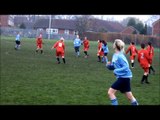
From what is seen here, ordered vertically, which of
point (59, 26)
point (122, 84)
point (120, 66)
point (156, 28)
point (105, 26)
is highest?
point (105, 26)

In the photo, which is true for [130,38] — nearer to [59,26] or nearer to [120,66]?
[59,26]

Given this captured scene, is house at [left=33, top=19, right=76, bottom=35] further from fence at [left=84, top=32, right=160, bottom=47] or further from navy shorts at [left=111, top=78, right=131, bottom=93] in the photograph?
navy shorts at [left=111, top=78, right=131, bottom=93]

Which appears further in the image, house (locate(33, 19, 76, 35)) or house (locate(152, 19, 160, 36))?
house (locate(33, 19, 76, 35))

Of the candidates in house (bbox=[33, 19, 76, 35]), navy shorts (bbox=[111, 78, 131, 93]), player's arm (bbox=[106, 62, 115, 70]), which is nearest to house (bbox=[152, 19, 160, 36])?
house (bbox=[33, 19, 76, 35])

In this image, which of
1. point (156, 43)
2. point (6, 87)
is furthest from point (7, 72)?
point (156, 43)

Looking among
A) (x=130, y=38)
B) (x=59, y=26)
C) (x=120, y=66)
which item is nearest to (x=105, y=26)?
(x=59, y=26)

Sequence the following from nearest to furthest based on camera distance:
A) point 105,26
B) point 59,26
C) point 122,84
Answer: point 122,84, point 59,26, point 105,26

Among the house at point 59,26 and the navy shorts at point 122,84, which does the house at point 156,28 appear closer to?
the house at point 59,26
